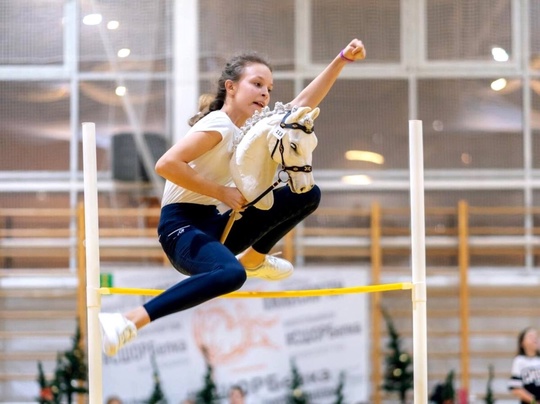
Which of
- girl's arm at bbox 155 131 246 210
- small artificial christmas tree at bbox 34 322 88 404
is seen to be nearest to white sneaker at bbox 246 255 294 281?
girl's arm at bbox 155 131 246 210

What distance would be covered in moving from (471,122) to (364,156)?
844 millimetres

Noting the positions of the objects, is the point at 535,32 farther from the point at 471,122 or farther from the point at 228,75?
the point at 228,75

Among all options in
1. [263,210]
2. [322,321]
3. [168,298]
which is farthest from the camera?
[322,321]

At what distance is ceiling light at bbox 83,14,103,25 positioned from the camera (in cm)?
775

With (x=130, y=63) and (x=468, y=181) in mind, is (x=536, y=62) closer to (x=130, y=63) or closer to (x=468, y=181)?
(x=468, y=181)

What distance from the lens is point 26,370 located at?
785cm

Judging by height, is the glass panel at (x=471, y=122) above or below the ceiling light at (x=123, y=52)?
below

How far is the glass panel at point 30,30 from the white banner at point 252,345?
1.79m

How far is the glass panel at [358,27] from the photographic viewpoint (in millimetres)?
7855

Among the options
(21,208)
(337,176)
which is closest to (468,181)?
(337,176)

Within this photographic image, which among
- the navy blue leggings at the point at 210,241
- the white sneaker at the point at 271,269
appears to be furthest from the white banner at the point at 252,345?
the navy blue leggings at the point at 210,241

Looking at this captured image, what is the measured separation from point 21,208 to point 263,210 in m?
4.66

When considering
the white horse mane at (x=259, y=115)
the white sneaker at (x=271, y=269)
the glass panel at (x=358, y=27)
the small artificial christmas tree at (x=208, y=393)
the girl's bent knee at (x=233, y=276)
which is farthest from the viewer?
the glass panel at (x=358, y=27)

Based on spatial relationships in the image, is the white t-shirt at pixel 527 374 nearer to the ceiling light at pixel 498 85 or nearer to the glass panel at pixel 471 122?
the glass panel at pixel 471 122
